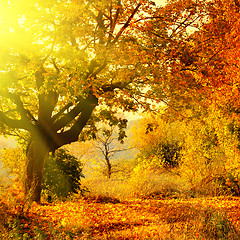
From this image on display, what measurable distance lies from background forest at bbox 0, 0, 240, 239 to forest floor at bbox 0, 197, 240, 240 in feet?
0.14

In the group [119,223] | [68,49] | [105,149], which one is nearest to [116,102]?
[68,49]

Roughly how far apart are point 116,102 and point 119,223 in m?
6.64

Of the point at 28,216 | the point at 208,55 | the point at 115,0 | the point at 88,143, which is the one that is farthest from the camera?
the point at 88,143

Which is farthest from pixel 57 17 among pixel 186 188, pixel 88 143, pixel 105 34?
pixel 88 143

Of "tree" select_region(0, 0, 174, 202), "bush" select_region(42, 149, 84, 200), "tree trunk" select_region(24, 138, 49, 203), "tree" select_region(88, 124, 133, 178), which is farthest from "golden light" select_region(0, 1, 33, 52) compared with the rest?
"tree" select_region(88, 124, 133, 178)

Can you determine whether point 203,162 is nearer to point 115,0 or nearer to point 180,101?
point 180,101

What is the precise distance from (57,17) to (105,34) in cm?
184

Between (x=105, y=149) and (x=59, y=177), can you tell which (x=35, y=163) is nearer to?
(x=59, y=177)

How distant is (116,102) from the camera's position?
563 inches

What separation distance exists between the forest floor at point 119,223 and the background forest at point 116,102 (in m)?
0.04

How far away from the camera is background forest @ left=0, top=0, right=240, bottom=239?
839 cm

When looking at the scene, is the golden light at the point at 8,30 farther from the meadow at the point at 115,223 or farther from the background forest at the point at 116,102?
the meadow at the point at 115,223

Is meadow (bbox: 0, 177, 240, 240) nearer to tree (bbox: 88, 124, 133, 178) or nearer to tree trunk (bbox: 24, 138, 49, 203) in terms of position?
tree trunk (bbox: 24, 138, 49, 203)

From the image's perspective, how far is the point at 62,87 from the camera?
33.4ft
